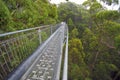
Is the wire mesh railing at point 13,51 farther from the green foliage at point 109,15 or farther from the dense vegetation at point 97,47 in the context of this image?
the green foliage at point 109,15

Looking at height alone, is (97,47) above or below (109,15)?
below

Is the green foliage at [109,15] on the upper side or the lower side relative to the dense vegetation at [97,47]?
upper

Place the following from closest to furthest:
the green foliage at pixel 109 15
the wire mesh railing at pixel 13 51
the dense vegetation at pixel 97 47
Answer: the wire mesh railing at pixel 13 51, the dense vegetation at pixel 97 47, the green foliage at pixel 109 15

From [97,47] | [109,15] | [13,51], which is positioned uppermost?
[109,15]

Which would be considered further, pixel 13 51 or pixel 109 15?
pixel 109 15

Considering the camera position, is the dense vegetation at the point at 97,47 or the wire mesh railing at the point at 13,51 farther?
the dense vegetation at the point at 97,47

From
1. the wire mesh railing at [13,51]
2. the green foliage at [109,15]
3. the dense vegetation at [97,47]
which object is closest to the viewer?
the wire mesh railing at [13,51]

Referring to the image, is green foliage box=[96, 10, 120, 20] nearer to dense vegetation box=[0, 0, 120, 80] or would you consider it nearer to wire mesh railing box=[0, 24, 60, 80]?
dense vegetation box=[0, 0, 120, 80]

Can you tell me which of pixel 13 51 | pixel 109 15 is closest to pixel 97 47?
pixel 109 15

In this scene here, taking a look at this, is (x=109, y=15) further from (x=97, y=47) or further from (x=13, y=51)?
(x=13, y=51)

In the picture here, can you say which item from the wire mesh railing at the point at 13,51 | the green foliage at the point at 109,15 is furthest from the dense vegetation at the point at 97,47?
the wire mesh railing at the point at 13,51

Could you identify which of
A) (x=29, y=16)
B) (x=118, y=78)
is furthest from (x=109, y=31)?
(x=29, y=16)

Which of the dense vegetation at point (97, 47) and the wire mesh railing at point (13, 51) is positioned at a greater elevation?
the wire mesh railing at point (13, 51)

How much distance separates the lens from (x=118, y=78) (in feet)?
47.7
